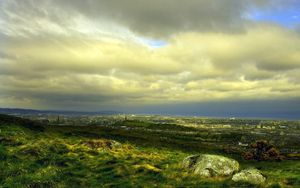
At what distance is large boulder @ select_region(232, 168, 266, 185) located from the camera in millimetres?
31922

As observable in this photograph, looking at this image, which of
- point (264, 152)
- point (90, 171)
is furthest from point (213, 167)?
point (264, 152)

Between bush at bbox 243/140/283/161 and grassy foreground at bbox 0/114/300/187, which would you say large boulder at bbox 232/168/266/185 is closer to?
grassy foreground at bbox 0/114/300/187

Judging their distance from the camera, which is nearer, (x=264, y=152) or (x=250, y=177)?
(x=250, y=177)

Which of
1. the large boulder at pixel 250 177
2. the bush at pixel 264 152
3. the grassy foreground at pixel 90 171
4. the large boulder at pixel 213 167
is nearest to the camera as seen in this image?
the large boulder at pixel 250 177

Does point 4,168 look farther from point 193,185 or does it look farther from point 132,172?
point 193,185

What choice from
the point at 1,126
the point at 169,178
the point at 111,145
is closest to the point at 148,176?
the point at 169,178

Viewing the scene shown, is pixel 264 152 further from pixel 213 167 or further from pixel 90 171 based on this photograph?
pixel 90 171

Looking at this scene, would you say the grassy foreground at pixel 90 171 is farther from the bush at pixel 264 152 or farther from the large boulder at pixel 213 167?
the bush at pixel 264 152

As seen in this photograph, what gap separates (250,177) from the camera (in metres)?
32.2

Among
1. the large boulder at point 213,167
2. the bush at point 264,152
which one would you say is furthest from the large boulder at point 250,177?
the bush at point 264,152

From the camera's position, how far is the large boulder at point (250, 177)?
31922 millimetres

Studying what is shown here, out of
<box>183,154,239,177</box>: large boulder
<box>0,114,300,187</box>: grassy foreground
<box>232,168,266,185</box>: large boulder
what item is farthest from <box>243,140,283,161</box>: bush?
<box>232,168,266,185</box>: large boulder

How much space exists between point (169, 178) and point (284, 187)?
10.6 meters

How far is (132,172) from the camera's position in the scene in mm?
38500
